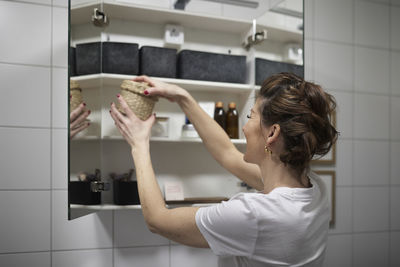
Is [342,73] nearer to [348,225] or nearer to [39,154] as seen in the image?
[348,225]

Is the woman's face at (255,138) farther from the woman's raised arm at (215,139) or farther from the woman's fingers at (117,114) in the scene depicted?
the woman's fingers at (117,114)

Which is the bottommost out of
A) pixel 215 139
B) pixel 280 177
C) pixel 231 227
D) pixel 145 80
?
pixel 231 227

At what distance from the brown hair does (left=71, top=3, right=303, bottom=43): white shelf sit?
0.60 m

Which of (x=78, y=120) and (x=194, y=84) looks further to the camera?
(x=194, y=84)

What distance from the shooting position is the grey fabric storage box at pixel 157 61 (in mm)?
1400

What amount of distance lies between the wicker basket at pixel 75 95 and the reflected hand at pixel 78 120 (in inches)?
0.5

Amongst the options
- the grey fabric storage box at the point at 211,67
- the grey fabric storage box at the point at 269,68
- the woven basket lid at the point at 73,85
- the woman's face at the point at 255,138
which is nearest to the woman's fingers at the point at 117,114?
the woven basket lid at the point at 73,85

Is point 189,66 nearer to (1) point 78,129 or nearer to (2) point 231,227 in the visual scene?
(1) point 78,129

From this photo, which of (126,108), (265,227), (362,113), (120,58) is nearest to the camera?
(265,227)

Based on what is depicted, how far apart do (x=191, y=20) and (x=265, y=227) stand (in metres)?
0.97

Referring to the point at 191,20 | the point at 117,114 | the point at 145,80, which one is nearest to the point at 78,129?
the point at 117,114

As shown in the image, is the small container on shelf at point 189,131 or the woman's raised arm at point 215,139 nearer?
the woman's raised arm at point 215,139

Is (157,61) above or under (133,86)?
above

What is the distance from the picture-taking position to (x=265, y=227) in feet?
2.93
